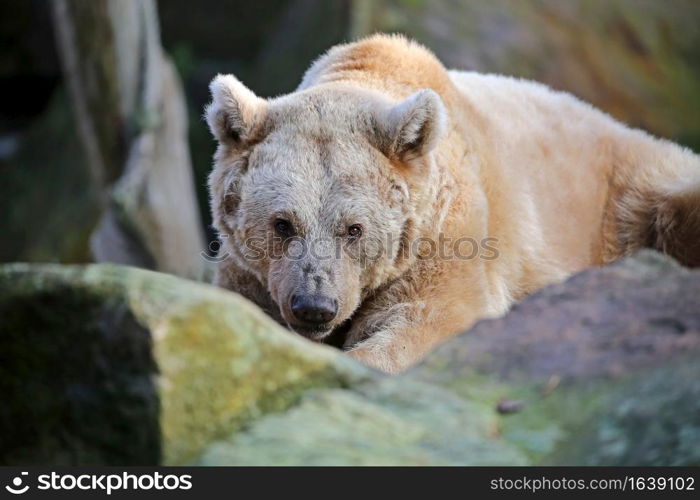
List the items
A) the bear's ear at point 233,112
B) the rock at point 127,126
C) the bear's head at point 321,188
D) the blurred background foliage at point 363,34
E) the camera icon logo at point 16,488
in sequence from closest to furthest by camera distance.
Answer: the camera icon logo at point 16,488 < the bear's head at point 321,188 < the bear's ear at point 233,112 < the rock at point 127,126 < the blurred background foliage at point 363,34

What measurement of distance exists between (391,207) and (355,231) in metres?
0.28

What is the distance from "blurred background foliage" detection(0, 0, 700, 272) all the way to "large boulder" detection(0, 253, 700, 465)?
28.2 ft

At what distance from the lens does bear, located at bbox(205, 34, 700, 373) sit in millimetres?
5430

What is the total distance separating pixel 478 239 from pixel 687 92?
8.76m

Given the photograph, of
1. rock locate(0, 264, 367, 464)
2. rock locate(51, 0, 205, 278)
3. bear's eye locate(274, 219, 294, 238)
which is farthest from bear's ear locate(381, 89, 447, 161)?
rock locate(51, 0, 205, 278)

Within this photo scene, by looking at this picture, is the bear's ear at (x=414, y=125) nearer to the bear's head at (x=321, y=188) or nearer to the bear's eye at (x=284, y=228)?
the bear's head at (x=321, y=188)

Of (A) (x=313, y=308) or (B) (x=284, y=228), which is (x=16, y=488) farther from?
(B) (x=284, y=228)

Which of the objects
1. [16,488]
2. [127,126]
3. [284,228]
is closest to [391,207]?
[284,228]

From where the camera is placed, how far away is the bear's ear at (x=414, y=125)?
555cm

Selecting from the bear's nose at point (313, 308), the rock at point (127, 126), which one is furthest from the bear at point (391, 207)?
the rock at point (127, 126)

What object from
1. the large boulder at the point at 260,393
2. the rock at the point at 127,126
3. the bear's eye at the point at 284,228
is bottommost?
the rock at the point at 127,126

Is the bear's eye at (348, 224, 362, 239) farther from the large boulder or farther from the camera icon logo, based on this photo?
the camera icon logo

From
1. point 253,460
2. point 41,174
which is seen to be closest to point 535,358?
point 253,460

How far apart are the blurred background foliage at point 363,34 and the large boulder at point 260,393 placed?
8607mm
